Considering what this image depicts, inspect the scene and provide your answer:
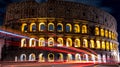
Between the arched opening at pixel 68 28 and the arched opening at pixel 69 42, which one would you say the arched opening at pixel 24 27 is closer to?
the arched opening at pixel 68 28

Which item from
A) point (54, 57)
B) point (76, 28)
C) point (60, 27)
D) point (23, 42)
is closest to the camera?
A: point (54, 57)

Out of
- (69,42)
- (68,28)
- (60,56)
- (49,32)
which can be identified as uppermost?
(68,28)

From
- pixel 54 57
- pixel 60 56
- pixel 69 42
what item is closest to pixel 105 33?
pixel 69 42

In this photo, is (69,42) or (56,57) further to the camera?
(69,42)

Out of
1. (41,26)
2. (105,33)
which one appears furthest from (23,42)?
(105,33)

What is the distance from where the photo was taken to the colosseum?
43.4 m

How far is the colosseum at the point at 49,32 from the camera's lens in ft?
142

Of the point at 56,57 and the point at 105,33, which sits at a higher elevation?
the point at 105,33

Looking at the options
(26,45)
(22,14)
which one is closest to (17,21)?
(22,14)

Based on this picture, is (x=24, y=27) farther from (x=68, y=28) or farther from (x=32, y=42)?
(x=68, y=28)

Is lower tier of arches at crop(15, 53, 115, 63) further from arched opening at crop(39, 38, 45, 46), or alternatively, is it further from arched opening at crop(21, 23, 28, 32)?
arched opening at crop(21, 23, 28, 32)

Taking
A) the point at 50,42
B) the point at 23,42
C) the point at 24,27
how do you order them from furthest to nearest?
the point at 24,27 < the point at 23,42 < the point at 50,42

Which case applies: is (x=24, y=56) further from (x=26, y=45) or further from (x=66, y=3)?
(x=66, y=3)

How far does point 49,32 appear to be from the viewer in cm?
4378
